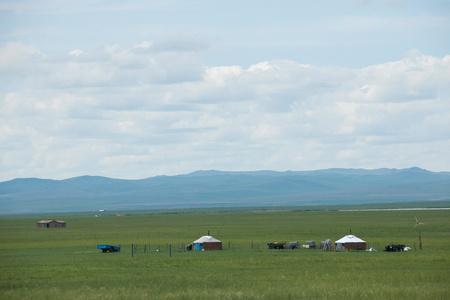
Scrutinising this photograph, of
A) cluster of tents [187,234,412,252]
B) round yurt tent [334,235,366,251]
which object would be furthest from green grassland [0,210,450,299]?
round yurt tent [334,235,366,251]

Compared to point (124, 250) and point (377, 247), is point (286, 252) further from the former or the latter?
point (124, 250)

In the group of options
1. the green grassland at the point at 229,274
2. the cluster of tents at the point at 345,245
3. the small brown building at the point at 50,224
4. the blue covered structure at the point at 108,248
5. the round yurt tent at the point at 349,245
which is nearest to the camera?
the green grassland at the point at 229,274

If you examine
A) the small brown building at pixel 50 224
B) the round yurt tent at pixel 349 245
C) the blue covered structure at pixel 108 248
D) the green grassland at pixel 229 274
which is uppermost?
the small brown building at pixel 50 224

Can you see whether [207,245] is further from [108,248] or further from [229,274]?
[229,274]

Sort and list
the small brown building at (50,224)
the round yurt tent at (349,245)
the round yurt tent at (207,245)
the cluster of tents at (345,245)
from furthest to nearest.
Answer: the small brown building at (50,224), the round yurt tent at (207,245), the round yurt tent at (349,245), the cluster of tents at (345,245)

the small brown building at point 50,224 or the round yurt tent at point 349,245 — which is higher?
the small brown building at point 50,224

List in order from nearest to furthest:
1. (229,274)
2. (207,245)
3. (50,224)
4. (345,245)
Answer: (229,274), (345,245), (207,245), (50,224)

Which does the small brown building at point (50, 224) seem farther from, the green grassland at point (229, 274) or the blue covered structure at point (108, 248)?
the blue covered structure at point (108, 248)

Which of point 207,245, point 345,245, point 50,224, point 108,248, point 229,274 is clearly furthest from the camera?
point 50,224

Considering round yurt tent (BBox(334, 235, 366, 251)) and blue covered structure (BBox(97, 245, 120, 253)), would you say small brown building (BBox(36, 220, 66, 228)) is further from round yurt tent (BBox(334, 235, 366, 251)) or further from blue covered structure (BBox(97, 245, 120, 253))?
round yurt tent (BBox(334, 235, 366, 251))

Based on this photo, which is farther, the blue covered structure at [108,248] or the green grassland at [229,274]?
the blue covered structure at [108,248]

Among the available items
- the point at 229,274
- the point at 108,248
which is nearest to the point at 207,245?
the point at 108,248

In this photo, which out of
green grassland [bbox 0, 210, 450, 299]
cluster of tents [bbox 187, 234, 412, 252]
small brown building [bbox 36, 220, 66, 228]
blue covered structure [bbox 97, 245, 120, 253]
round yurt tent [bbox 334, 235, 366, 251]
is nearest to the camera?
green grassland [bbox 0, 210, 450, 299]

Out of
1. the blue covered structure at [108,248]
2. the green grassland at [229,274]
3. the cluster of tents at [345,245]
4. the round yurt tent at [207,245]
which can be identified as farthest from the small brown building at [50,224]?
the round yurt tent at [207,245]
